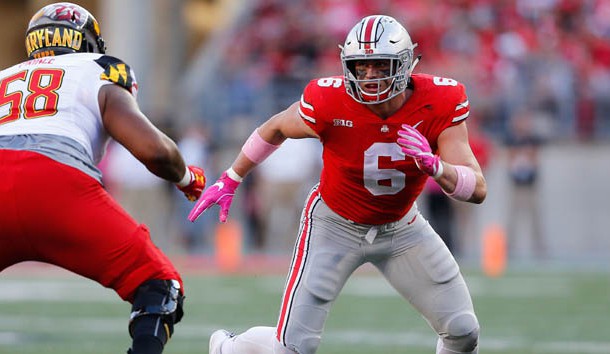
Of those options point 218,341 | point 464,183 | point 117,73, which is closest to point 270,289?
point 218,341

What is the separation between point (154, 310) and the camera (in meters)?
4.64

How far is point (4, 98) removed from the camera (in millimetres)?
4859

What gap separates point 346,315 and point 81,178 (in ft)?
16.5

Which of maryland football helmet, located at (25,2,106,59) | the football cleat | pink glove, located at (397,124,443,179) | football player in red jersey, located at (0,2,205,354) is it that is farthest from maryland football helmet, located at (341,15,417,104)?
the football cleat

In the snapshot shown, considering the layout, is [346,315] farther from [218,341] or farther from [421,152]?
[421,152]

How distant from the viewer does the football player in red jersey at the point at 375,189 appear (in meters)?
5.32

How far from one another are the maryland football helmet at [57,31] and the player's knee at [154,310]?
3.61 ft

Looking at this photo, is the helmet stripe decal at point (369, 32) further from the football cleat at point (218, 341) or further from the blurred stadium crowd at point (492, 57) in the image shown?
the blurred stadium crowd at point (492, 57)

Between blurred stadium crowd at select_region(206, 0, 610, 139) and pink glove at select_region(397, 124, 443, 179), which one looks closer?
pink glove at select_region(397, 124, 443, 179)

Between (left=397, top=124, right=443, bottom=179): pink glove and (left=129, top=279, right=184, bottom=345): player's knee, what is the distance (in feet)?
3.58

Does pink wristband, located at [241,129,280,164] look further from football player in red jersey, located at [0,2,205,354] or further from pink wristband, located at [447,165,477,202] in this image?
pink wristband, located at [447,165,477,202]

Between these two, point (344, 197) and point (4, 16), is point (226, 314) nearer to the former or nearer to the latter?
point (344, 197)

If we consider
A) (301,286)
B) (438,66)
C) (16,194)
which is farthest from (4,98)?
(438,66)

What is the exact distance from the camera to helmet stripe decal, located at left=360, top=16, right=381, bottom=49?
5348 millimetres
